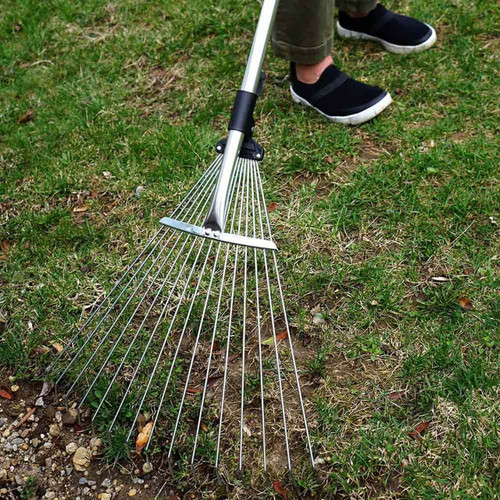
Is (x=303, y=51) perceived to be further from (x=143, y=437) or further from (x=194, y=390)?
(x=143, y=437)

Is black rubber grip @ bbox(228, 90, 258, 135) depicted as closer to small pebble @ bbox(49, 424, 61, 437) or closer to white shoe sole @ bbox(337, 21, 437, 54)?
small pebble @ bbox(49, 424, 61, 437)

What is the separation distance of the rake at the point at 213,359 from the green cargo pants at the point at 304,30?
0.55 meters

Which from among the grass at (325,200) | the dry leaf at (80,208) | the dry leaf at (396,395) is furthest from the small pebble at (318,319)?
the dry leaf at (80,208)

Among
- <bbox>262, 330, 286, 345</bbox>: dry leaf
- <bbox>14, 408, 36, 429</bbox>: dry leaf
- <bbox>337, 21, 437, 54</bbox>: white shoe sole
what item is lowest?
<bbox>14, 408, 36, 429</bbox>: dry leaf

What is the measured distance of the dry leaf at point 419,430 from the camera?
179 cm

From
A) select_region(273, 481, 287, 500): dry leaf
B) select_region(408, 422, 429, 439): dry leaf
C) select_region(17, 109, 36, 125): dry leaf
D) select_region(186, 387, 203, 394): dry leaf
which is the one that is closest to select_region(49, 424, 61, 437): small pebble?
select_region(186, 387, 203, 394): dry leaf

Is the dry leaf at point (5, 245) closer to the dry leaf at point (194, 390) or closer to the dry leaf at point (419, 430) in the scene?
the dry leaf at point (194, 390)

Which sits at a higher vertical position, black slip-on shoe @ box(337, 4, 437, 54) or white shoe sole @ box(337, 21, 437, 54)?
black slip-on shoe @ box(337, 4, 437, 54)

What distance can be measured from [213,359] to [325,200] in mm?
777

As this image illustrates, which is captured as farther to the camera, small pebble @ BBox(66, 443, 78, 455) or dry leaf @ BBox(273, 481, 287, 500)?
small pebble @ BBox(66, 443, 78, 455)

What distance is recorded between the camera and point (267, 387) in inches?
76.9

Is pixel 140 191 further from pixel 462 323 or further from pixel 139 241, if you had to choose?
pixel 462 323

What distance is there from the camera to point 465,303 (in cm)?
207

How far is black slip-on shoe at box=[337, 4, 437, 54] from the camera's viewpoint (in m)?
2.95
